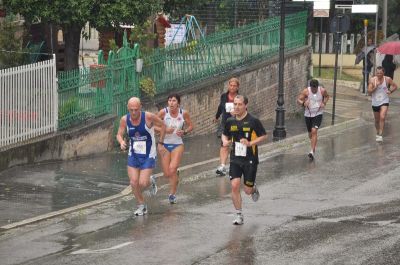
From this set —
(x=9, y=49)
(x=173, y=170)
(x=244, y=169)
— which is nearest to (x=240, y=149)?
(x=244, y=169)

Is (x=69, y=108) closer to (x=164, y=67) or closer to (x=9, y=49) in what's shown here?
(x=164, y=67)

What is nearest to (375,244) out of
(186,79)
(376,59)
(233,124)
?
(233,124)

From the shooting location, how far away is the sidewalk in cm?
1455

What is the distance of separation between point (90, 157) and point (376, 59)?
1699 centimetres

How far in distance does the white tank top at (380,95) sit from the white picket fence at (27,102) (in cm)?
767

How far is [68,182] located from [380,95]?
8826mm

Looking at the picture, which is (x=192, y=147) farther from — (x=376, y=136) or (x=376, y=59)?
(x=376, y=59)

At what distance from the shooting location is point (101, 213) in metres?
14.4

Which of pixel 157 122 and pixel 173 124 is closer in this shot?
pixel 157 122

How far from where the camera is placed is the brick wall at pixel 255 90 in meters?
23.8

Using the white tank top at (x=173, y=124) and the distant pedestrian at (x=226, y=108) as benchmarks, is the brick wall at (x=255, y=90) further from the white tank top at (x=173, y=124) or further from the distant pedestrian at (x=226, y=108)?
the white tank top at (x=173, y=124)

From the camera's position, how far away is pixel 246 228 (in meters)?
13.0

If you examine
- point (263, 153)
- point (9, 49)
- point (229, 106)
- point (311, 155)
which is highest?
point (9, 49)

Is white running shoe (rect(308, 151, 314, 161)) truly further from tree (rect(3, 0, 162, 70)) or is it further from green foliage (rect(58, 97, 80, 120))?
tree (rect(3, 0, 162, 70))
